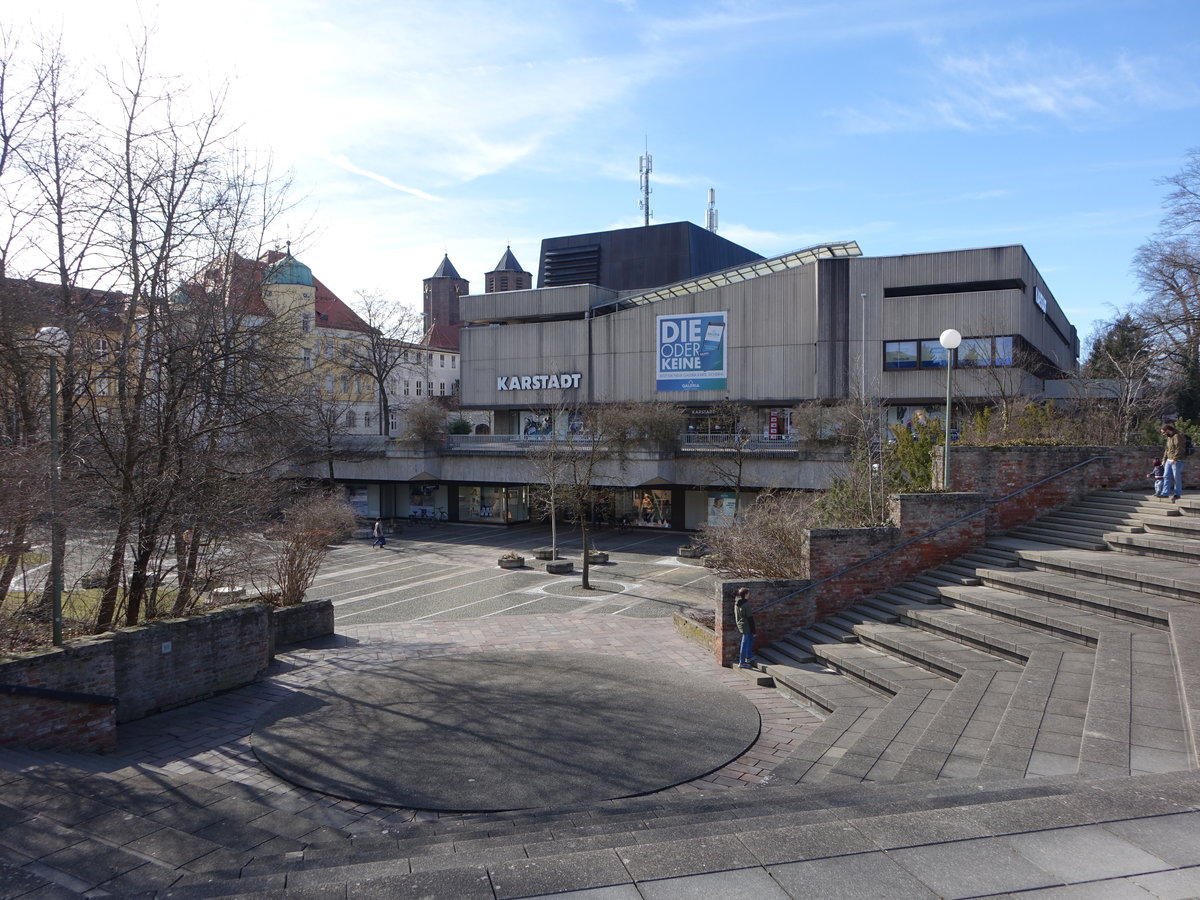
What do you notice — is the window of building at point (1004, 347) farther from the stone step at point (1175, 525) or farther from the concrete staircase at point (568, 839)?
the concrete staircase at point (568, 839)

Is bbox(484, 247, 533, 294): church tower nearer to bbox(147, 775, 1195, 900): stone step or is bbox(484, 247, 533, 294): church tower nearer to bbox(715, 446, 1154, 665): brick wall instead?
bbox(715, 446, 1154, 665): brick wall

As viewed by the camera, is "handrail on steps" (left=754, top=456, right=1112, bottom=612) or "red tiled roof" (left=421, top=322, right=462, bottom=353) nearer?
"handrail on steps" (left=754, top=456, right=1112, bottom=612)

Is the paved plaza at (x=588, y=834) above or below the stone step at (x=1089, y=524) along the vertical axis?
below

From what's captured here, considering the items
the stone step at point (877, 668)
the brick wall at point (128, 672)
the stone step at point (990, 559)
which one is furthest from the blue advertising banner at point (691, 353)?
the brick wall at point (128, 672)

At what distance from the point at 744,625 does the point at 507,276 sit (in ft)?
255

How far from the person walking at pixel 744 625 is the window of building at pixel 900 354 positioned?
27.7 metres

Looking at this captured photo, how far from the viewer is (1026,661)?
908cm

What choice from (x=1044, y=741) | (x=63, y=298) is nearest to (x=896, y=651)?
(x=1044, y=741)

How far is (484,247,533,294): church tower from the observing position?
85688 millimetres

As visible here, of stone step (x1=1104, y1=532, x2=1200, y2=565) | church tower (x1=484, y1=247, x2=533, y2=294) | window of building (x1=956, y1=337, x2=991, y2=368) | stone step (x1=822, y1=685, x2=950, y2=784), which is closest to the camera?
stone step (x1=822, y1=685, x2=950, y2=784)

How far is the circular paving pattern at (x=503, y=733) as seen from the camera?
25.2 ft

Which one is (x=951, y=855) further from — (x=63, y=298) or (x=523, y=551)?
(x=523, y=551)

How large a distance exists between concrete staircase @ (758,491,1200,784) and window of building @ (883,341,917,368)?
22.8m

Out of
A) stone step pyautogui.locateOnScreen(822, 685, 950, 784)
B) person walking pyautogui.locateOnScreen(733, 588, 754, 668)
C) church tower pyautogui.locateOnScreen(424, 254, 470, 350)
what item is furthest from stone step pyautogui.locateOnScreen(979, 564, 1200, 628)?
church tower pyautogui.locateOnScreen(424, 254, 470, 350)
